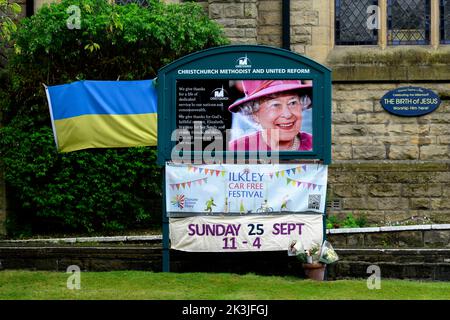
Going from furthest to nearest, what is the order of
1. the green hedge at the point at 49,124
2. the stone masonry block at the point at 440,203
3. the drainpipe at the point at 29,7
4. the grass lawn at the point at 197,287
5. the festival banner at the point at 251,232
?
the drainpipe at the point at 29,7 → the stone masonry block at the point at 440,203 → the green hedge at the point at 49,124 → the festival banner at the point at 251,232 → the grass lawn at the point at 197,287

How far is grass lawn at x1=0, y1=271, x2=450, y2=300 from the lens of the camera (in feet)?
24.5

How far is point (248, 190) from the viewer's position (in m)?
8.80

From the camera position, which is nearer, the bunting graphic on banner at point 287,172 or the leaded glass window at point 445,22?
the bunting graphic on banner at point 287,172

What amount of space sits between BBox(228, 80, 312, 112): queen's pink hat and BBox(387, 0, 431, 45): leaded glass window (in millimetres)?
5152

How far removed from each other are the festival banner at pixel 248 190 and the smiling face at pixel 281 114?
436 mm

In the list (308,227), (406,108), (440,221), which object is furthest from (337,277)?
(406,108)

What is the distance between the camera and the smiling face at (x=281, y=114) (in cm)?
884

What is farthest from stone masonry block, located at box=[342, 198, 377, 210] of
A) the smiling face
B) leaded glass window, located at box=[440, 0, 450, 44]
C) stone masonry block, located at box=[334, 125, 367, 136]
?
the smiling face

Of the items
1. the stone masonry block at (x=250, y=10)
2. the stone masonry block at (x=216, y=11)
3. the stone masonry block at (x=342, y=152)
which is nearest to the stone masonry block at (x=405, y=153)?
the stone masonry block at (x=342, y=152)

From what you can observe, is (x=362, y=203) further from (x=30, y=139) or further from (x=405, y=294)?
(x=30, y=139)

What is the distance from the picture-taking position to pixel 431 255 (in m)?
9.00

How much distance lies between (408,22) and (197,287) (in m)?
7.65

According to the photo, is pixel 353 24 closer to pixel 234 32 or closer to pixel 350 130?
pixel 350 130

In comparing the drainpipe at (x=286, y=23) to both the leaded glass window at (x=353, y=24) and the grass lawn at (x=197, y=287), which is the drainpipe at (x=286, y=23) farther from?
the grass lawn at (x=197, y=287)
